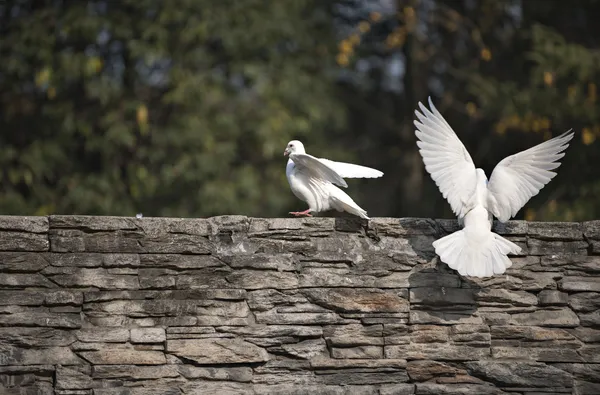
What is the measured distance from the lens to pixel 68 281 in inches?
206

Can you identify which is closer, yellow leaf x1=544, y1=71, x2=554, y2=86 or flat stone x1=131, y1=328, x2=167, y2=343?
flat stone x1=131, y1=328, x2=167, y2=343

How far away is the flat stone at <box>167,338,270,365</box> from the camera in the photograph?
5281mm

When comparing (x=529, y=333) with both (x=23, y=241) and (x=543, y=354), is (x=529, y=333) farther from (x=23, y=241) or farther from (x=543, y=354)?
(x=23, y=241)

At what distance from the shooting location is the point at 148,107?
1162 centimetres

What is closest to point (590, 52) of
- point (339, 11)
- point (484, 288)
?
point (339, 11)

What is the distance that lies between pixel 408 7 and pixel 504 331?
7465mm

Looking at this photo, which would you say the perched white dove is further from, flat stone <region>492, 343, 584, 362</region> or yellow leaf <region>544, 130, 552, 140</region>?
yellow leaf <region>544, 130, 552, 140</region>

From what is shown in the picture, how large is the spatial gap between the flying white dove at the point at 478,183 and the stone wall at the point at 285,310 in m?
0.19

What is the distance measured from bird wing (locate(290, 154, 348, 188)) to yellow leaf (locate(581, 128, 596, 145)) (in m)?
5.67

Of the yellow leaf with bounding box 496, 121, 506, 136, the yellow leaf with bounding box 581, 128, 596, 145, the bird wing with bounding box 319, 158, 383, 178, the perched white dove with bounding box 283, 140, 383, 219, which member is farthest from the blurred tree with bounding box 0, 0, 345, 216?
the perched white dove with bounding box 283, 140, 383, 219

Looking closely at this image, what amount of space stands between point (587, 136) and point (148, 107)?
5301 mm

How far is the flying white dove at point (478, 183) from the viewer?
5.38 metres

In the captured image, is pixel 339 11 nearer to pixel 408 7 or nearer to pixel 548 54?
pixel 408 7

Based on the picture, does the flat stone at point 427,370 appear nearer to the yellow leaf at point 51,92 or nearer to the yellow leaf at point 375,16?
the yellow leaf at point 51,92
